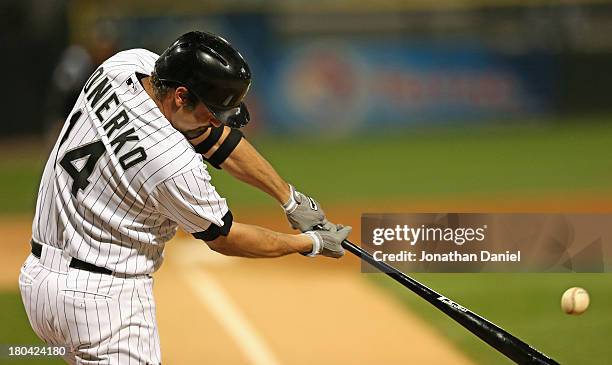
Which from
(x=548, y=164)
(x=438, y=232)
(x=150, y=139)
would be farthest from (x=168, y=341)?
(x=548, y=164)

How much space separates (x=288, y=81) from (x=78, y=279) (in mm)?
14620

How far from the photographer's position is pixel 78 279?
146 inches

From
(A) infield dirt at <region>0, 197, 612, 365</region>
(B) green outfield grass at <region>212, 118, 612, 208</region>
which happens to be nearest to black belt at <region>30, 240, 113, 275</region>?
(A) infield dirt at <region>0, 197, 612, 365</region>

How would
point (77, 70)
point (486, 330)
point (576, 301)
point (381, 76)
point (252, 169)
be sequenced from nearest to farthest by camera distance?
point (486, 330) < point (252, 169) < point (576, 301) < point (77, 70) < point (381, 76)

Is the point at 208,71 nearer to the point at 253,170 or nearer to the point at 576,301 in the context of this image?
the point at 253,170

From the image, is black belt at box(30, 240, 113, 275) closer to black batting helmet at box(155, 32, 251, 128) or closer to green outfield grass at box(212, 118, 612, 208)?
black batting helmet at box(155, 32, 251, 128)

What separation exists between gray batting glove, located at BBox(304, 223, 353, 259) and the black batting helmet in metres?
0.83

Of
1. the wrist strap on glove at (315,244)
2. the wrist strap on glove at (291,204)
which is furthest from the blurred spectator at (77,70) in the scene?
the wrist strap on glove at (315,244)

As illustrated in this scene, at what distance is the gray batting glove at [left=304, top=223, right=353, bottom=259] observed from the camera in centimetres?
428

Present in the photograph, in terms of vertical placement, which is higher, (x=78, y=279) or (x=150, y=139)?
(x=150, y=139)

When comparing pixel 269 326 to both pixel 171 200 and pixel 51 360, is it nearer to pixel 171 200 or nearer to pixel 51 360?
pixel 51 360

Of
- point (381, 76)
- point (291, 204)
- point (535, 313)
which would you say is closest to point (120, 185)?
point (291, 204)

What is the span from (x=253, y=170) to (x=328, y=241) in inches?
28.9

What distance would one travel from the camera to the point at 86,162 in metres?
3.65
